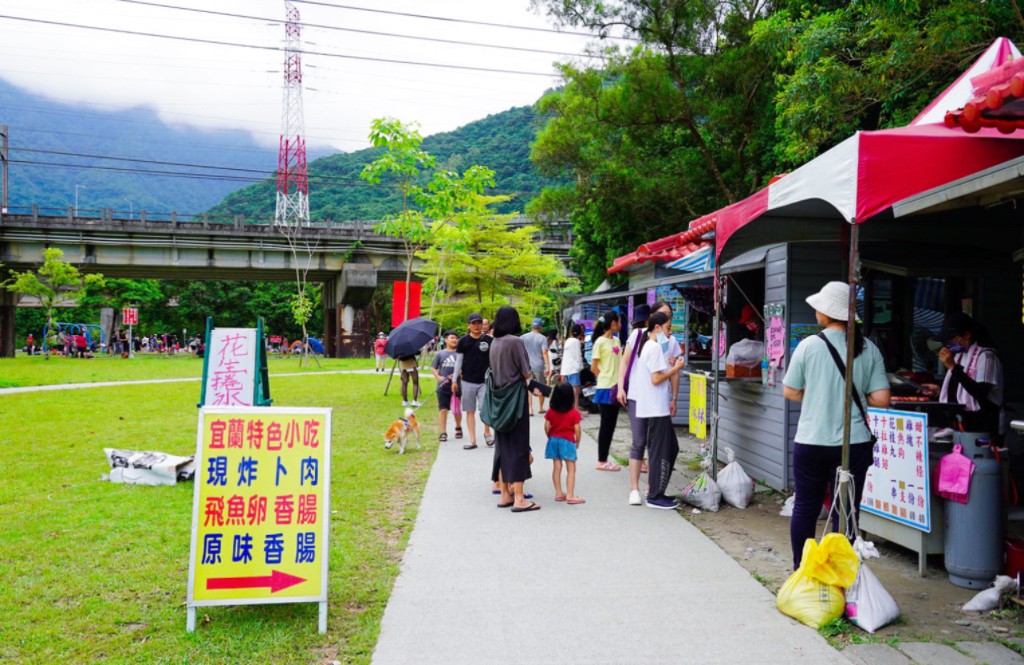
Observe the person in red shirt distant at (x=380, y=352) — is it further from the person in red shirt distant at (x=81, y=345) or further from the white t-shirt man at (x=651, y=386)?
the white t-shirt man at (x=651, y=386)

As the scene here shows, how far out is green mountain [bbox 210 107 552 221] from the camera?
55.1m

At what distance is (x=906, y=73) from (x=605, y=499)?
6.98 metres

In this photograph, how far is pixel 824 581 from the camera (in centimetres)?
438

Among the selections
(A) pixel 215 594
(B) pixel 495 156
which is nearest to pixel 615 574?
(A) pixel 215 594

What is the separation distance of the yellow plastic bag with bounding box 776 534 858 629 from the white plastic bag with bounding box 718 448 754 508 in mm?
2801

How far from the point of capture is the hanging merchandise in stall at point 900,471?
5.07 m

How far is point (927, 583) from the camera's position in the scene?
16.6ft

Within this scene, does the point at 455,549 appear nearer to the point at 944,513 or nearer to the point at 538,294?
the point at 944,513

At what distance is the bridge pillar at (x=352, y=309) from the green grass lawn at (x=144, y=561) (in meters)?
33.5

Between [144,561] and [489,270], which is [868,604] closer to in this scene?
[144,561]

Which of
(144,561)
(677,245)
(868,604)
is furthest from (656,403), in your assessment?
(144,561)

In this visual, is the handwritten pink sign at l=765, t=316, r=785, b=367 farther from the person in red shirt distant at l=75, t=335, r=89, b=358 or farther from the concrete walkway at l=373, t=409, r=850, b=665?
the person in red shirt distant at l=75, t=335, r=89, b=358

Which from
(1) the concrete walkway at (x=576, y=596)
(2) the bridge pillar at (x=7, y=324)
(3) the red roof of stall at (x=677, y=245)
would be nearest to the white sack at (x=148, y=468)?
(1) the concrete walkway at (x=576, y=596)

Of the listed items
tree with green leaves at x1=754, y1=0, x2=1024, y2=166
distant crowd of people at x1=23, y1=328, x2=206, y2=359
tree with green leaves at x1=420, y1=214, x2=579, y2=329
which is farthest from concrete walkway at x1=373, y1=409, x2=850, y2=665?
distant crowd of people at x1=23, y1=328, x2=206, y2=359
